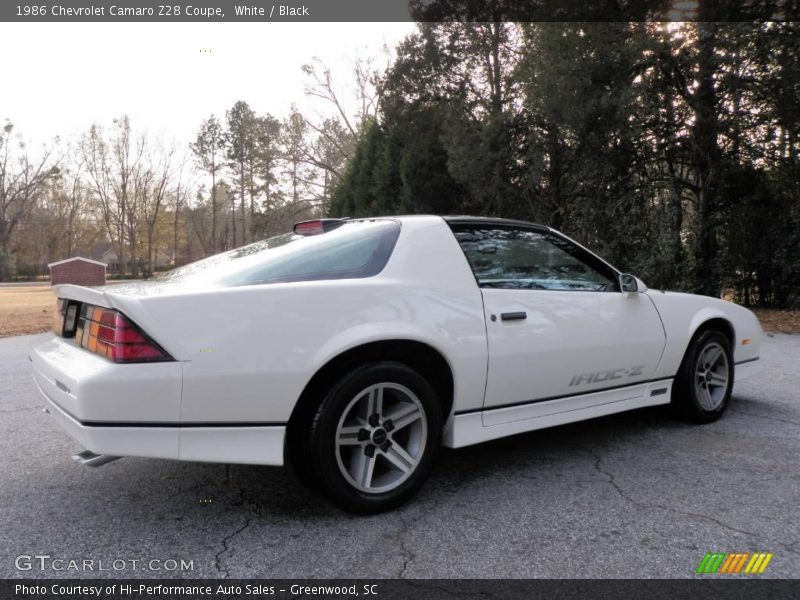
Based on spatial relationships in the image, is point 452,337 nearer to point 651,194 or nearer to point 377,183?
point 651,194

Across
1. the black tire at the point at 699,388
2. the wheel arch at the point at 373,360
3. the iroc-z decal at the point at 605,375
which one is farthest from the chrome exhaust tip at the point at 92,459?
the black tire at the point at 699,388

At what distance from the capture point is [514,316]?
312 cm

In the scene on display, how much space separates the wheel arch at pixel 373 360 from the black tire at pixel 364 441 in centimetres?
5

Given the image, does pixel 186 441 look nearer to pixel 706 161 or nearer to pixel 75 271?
pixel 706 161

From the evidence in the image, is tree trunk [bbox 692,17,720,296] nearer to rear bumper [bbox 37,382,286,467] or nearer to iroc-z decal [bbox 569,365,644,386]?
iroc-z decal [bbox 569,365,644,386]

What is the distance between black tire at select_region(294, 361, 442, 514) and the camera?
256 centimetres

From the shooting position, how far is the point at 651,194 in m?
13.5

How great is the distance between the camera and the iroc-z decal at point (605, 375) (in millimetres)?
3402

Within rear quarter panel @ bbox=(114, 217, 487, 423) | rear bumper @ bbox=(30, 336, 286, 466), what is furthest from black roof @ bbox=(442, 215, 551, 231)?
rear bumper @ bbox=(30, 336, 286, 466)

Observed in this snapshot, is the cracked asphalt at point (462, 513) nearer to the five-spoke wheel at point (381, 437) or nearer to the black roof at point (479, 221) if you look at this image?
the five-spoke wheel at point (381, 437)

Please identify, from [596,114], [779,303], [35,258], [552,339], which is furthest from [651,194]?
[35,258]

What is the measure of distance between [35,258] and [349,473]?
→ 258 feet

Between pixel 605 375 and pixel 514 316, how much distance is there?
85 cm

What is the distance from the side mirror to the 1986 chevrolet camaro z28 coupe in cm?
1
